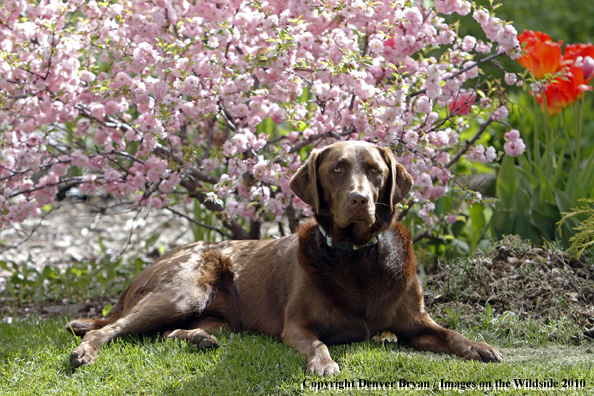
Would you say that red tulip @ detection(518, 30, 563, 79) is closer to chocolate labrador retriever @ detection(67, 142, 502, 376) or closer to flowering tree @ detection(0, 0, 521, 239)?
flowering tree @ detection(0, 0, 521, 239)

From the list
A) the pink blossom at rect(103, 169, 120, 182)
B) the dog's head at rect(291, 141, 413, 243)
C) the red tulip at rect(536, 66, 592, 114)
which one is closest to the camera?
the dog's head at rect(291, 141, 413, 243)

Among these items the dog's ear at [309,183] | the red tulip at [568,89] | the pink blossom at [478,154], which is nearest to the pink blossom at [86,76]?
the dog's ear at [309,183]

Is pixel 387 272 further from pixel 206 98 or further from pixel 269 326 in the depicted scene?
pixel 206 98

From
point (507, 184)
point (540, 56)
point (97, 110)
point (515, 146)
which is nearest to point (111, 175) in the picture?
point (97, 110)

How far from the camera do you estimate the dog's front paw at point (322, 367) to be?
291 centimetres

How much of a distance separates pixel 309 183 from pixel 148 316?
1.29 m

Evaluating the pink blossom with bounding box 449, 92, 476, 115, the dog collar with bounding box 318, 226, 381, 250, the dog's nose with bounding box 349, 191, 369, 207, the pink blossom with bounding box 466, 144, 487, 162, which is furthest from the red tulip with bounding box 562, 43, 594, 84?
the dog's nose with bounding box 349, 191, 369, 207

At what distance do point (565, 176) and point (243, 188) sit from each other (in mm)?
3158

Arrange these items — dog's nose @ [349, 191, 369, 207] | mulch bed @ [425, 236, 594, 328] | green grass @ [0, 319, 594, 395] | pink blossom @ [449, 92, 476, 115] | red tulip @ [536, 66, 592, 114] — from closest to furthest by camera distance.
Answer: green grass @ [0, 319, 594, 395], dog's nose @ [349, 191, 369, 207], mulch bed @ [425, 236, 594, 328], pink blossom @ [449, 92, 476, 115], red tulip @ [536, 66, 592, 114]

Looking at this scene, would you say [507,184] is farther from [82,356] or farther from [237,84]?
[82,356]

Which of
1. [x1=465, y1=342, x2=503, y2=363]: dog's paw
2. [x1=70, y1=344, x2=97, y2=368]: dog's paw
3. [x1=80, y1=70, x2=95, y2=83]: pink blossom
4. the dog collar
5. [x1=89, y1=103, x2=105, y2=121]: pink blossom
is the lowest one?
[x1=70, y1=344, x2=97, y2=368]: dog's paw

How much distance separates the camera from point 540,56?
4.88m

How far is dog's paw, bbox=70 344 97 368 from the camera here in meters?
3.28

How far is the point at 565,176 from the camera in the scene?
5770 millimetres
